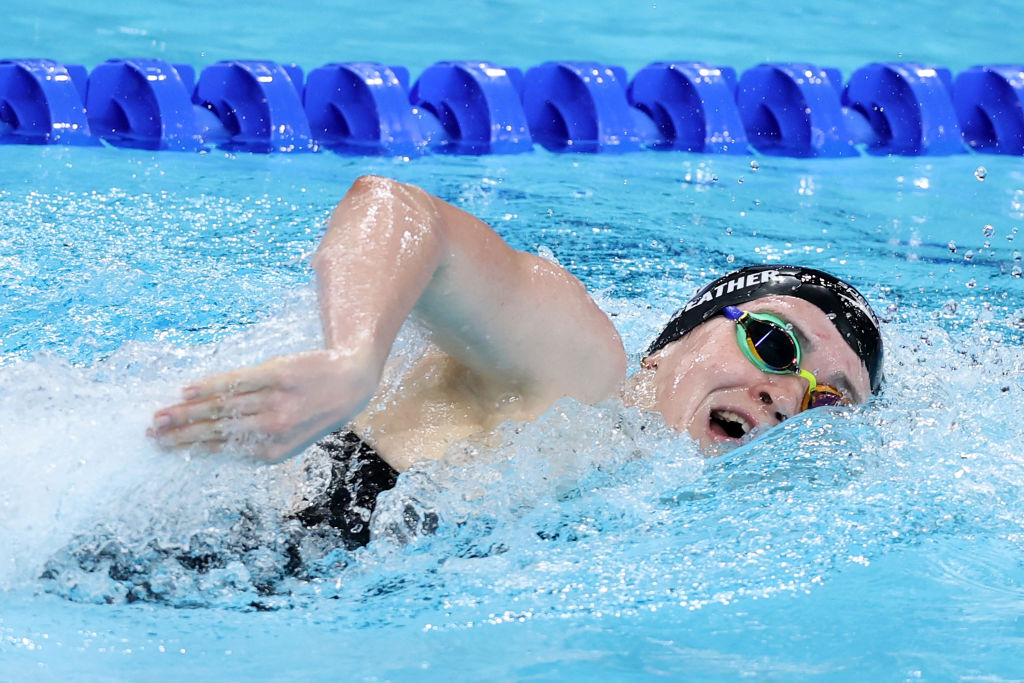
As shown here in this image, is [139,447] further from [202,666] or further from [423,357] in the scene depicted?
[423,357]

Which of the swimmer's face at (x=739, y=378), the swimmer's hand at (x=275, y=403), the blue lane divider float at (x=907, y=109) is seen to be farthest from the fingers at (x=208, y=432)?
the blue lane divider float at (x=907, y=109)

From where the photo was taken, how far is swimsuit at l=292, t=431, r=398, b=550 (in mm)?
1866

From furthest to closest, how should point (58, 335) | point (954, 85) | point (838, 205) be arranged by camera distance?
1. point (954, 85)
2. point (838, 205)
3. point (58, 335)

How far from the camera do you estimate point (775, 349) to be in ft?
7.27

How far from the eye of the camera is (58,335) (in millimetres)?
3213

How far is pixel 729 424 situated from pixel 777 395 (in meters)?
0.21

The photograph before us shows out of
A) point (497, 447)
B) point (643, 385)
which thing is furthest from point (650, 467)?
point (497, 447)

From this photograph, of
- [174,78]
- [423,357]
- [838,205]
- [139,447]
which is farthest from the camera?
[174,78]

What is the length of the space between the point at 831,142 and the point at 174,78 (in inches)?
126

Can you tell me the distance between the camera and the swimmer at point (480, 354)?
1.32 metres

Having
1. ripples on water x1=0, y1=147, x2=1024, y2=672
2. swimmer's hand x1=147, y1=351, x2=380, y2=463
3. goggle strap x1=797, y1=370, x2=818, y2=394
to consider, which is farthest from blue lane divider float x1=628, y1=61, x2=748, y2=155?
swimmer's hand x1=147, y1=351, x2=380, y2=463

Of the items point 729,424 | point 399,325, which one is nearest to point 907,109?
point 729,424

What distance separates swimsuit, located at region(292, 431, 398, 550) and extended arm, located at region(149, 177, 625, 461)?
0.73ft

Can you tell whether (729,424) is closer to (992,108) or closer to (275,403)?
(275,403)
